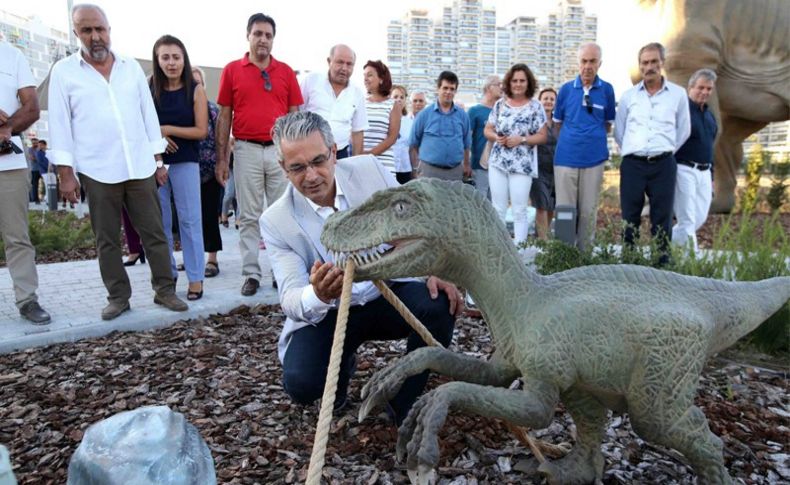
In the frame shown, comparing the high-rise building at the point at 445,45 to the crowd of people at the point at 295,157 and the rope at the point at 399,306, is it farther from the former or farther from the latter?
the rope at the point at 399,306

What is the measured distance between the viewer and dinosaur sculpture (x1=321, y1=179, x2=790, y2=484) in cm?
152

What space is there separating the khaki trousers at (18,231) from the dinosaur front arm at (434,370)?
3168 millimetres

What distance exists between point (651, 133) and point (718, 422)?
273 centimetres

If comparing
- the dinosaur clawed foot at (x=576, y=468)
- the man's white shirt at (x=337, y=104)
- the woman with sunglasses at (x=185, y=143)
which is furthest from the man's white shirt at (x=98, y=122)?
the dinosaur clawed foot at (x=576, y=468)

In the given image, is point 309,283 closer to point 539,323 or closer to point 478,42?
point 539,323

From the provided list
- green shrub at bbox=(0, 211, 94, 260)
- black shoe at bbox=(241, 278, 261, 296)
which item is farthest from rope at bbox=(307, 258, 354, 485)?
green shrub at bbox=(0, 211, 94, 260)

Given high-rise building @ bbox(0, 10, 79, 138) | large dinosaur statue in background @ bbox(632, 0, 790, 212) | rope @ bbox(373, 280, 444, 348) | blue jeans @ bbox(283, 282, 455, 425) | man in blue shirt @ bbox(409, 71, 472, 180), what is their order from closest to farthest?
rope @ bbox(373, 280, 444, 348)
blue jeans @ bbox(283, 282, 455, 425)
man in blue shirt @ bbox(409, 71, 472, 180)
large dinosaur statue in background @ bbox(632, 0, 790, 212)
high-rise building @ bbox(0, 10, 79, 138)

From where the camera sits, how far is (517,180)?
17.0ft

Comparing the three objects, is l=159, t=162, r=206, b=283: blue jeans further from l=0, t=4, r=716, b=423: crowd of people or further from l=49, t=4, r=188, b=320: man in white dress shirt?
l=49, t=4, r=188, b=320: man in white dress shirt

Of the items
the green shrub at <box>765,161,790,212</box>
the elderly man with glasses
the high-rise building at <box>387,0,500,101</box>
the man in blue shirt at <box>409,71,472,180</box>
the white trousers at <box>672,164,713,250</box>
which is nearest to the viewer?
the elderly man with glasses

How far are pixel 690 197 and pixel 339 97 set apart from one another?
10.6 feet

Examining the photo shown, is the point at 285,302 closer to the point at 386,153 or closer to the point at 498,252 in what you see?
the point at 498,252

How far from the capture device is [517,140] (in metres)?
5.07

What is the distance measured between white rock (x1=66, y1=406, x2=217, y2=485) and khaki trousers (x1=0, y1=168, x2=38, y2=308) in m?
3.17
